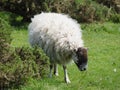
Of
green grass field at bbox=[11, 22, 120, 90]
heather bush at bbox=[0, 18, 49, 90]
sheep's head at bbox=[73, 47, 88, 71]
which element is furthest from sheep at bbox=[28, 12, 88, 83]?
heather bush at bbox=[0, 18, 49, 90]

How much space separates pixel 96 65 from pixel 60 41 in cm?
270

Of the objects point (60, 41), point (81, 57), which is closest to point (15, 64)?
point (60, 41)

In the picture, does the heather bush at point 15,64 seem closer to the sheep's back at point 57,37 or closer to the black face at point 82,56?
the sheep's back at point 57,37

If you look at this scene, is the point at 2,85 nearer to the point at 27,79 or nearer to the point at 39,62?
the point at 27,79

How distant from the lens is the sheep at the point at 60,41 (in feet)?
34.5

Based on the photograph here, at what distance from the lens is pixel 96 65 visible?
12984 mm

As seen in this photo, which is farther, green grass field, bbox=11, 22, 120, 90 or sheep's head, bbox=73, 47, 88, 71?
sheep's head, bbox=73, 47, 88, 71

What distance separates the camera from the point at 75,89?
9828 mm

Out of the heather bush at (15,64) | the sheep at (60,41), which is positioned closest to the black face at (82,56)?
the sheep at (60,41)

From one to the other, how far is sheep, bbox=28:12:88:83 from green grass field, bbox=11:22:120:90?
1.49 ft

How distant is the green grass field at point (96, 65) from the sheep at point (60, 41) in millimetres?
453

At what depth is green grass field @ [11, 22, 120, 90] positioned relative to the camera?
33.5ft

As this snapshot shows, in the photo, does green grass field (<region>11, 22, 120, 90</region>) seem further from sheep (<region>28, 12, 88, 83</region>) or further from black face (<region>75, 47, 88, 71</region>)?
→ sheep (<region>28, 12, 88, 83</region>)

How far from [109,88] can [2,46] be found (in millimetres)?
2836
